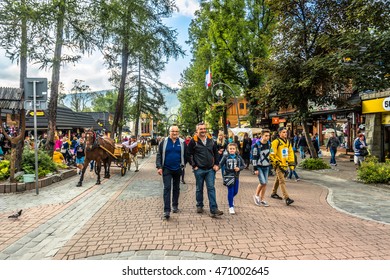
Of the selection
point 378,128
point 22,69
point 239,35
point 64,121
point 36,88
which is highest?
point 239,35

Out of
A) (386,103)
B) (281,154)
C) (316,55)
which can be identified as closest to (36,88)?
(281,154)

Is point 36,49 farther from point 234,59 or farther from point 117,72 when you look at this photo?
point 234,59

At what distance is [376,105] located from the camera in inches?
674

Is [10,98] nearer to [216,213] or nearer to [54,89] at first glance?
[54,89]

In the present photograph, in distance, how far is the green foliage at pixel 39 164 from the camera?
33.4ft

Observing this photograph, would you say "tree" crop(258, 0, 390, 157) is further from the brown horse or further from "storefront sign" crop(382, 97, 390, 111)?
the brown horse

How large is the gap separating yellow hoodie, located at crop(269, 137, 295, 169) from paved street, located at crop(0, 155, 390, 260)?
3.18 feet

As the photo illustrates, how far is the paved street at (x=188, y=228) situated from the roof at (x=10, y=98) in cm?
264

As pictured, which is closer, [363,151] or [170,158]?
[170,158]

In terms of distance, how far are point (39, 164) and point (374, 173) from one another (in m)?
11.4

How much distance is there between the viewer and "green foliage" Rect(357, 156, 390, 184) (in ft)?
33.8

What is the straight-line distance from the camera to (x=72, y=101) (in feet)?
242

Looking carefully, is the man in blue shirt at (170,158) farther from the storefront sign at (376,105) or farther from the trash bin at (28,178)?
the storefront sign at (376,105)

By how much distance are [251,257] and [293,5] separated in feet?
44.1
